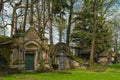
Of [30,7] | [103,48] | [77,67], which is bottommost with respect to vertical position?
[77,67]

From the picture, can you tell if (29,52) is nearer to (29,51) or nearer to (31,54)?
(29,51)

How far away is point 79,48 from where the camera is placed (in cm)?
6562

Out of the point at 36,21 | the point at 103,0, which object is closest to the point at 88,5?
the point at 103,0

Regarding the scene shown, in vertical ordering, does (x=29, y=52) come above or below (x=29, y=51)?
below

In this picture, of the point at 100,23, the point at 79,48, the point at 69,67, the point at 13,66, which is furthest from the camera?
the point at 79,48

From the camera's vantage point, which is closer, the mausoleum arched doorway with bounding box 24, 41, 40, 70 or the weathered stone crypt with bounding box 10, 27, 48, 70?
the weathered stone crypt with bounding box 10, 27, 48, 70

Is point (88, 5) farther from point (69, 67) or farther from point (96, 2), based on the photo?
point (69, 67)

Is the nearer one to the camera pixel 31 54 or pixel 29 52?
pixel 29 52

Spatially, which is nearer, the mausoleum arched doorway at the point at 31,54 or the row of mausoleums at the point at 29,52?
the row of mausoleums at the point at 29,52

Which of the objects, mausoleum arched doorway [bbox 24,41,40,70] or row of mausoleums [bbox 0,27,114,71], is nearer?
row of mausoleums [bbox 0,27,114,71]

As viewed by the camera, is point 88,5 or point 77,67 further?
point 88,5

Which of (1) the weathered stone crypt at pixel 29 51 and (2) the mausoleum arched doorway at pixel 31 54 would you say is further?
(2) the mausoleum arched doorway at pixel 31 54

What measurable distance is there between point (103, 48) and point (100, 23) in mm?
5994

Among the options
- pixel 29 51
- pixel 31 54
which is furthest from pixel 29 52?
pixel 31 54
